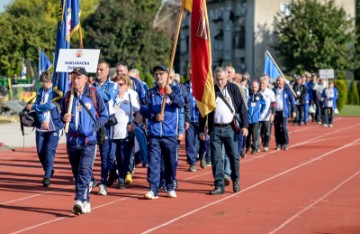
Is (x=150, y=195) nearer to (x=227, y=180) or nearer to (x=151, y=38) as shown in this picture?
(x=227, y=180)

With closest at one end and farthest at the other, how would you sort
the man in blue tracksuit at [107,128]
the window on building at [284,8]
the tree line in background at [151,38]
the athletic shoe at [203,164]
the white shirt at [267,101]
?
the man in blue tracksuit at [107,128] < the athletic shoe at [203,164] < the white shirt at [267,101] < the tree line in background at [151,38] < the window on building at [284,8]

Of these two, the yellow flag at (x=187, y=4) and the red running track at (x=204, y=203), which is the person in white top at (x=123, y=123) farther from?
the yellow flag at (x=187, y=4)

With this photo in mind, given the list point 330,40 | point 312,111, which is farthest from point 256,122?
point 330,40

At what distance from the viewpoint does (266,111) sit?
22688 millimetres

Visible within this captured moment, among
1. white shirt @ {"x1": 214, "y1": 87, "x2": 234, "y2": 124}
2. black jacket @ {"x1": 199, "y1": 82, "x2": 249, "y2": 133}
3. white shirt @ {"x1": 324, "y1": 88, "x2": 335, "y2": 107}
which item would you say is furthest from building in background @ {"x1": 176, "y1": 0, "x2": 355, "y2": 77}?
white shirt @ {"x1": 214, "y1": 87, "x2": 234, "y2": 124}

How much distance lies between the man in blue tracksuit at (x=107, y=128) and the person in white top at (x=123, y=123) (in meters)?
0.15

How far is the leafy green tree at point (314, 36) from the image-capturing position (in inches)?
2717

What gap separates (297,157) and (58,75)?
7821 mm

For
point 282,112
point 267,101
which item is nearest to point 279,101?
point 282,112

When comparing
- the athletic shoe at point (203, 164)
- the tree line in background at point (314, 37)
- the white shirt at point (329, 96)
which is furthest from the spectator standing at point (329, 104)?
the tree line in background at point (314, 37)

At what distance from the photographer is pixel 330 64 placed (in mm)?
70312

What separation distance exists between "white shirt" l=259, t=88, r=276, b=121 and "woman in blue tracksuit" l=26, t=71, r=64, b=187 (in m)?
8.14

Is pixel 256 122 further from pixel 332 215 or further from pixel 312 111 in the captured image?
pixel 312 111

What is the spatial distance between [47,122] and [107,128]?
141cm
